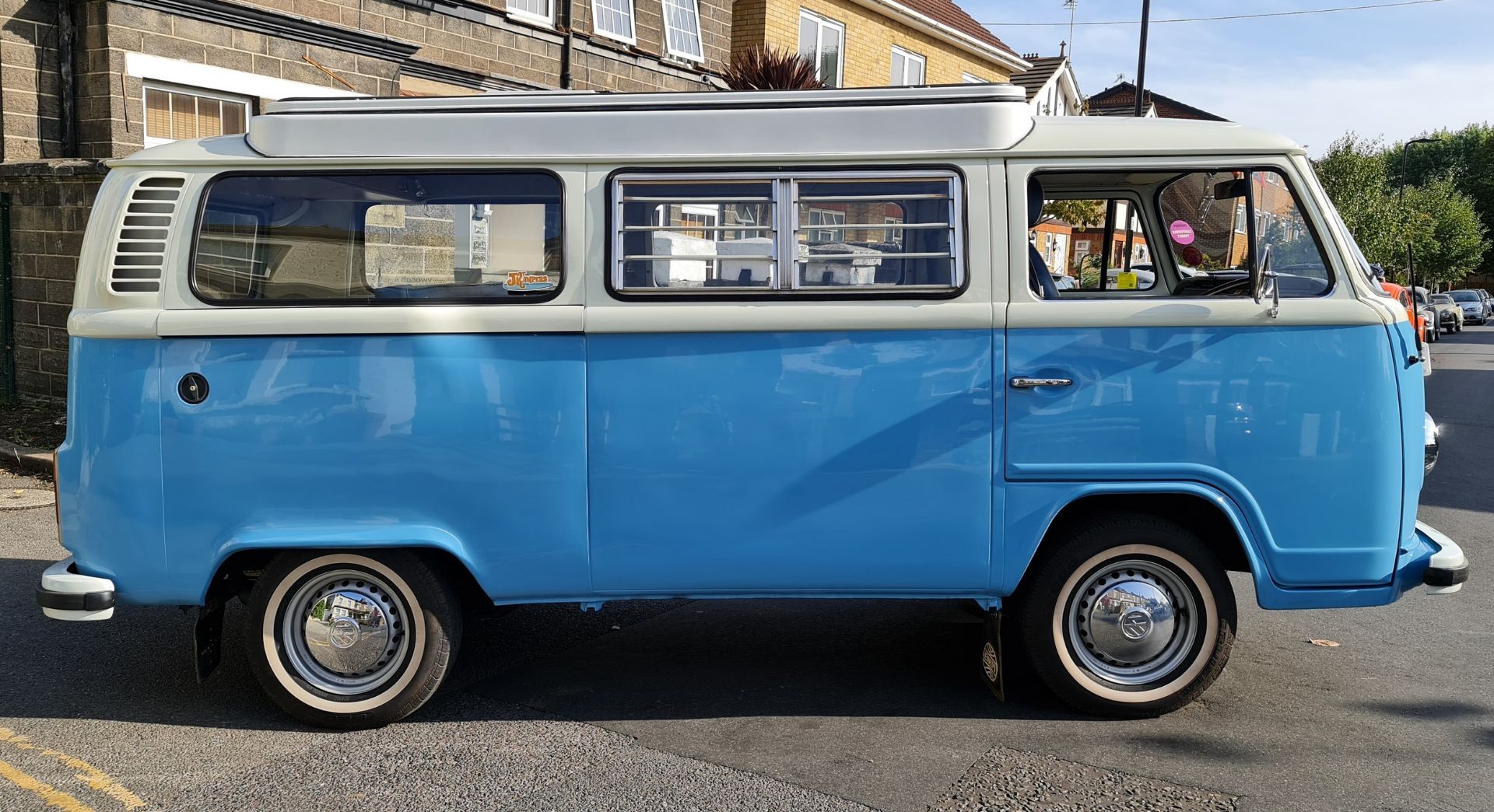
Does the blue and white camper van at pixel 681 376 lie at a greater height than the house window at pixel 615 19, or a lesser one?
lesser

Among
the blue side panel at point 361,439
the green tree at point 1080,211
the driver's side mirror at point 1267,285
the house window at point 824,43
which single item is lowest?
the blue side panel at point 361,439

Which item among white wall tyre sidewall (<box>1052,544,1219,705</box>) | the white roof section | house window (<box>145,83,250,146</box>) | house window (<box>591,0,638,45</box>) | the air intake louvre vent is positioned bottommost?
white wall tyre sidewall (<box>1052,544,1219,705</box>)

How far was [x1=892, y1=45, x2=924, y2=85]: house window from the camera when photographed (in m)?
25.6

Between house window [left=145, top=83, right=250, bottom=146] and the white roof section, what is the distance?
750cm

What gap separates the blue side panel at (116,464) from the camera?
14.4ft

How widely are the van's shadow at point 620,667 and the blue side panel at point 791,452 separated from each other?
28.7 inches

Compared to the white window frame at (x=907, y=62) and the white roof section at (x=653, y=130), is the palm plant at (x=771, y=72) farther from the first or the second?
the white roof section at (x=653, y=130)

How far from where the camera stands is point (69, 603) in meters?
4.41

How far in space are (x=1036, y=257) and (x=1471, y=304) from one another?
53428 millimetres

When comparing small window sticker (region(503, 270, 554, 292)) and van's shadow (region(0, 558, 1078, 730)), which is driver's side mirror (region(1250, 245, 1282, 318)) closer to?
van's shadow (region(0, 558, 1078, 730))

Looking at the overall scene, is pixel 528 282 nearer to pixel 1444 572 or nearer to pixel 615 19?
pixel 1444 572

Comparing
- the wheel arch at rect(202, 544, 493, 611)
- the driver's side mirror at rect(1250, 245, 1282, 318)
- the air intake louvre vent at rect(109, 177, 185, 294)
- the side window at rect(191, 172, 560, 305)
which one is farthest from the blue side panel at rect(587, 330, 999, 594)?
the air intake louvre vent at rect(109, 177, 185, 294)

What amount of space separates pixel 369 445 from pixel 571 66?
13516mm

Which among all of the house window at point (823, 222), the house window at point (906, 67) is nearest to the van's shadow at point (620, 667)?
the house window at point (823, 222)
